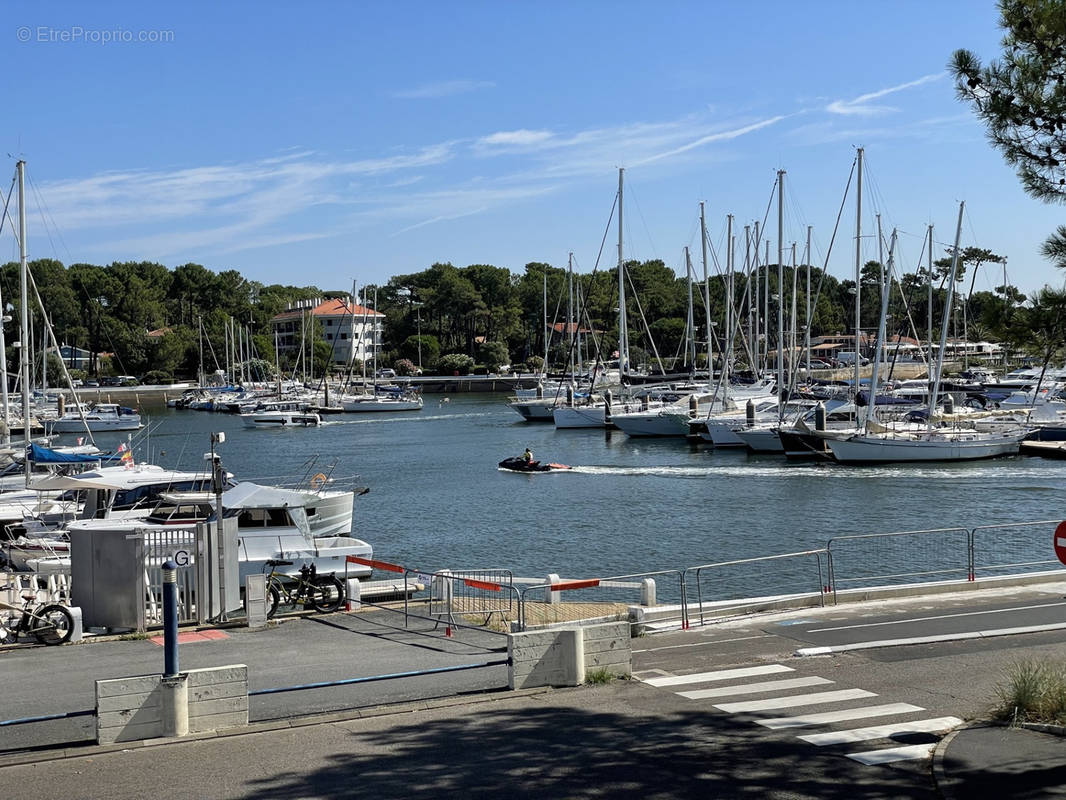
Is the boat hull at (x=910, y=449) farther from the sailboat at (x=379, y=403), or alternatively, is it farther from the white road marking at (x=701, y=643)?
the sailboat at (x=379, y=403)

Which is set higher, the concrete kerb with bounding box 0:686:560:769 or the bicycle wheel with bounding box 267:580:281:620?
the concrete kerb with bounding box 0:686:560:769

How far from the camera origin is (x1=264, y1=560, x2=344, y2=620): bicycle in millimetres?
22281

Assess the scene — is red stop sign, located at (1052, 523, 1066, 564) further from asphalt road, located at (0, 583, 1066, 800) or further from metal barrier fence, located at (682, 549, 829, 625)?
metal barrier fence, located at (682, 549, 829, 625)

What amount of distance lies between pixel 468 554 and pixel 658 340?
5564 inches

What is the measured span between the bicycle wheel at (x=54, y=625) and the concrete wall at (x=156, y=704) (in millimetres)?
7078

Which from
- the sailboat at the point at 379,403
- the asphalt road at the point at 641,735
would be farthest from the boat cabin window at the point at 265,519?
the sailboat at the point at 379,403

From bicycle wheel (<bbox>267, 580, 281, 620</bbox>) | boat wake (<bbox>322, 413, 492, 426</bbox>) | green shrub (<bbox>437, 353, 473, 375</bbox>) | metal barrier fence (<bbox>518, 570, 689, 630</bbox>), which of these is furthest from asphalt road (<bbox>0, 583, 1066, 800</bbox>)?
green shrub (<bbox>437, 353, 473, 375</bbox>)

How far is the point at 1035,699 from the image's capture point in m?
12.5

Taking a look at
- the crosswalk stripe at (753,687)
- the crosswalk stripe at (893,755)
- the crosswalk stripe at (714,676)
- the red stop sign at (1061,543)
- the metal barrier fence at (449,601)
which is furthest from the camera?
the metal barrier fence at (449,601)

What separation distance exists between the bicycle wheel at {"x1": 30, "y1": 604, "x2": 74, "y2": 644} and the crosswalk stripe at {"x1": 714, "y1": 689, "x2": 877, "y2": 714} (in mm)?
11252

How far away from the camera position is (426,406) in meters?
132

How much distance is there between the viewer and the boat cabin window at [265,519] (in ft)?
99.8

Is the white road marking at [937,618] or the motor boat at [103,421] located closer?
the white road marking at [937,618]

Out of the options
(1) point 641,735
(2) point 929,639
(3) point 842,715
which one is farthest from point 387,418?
(1) point 641,735
